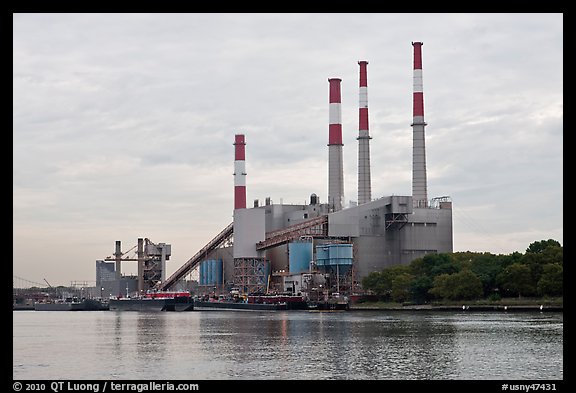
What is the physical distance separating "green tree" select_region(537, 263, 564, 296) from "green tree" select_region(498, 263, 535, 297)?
1877mm

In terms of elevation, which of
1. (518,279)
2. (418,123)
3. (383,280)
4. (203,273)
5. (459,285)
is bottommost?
(459,285)

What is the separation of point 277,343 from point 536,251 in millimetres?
52658

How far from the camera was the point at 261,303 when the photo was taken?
102000 millimetres

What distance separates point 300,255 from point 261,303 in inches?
265

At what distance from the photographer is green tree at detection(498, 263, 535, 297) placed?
8094 centimetres

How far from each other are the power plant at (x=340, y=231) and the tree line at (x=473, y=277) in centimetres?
295

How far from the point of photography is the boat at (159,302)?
11444 cm

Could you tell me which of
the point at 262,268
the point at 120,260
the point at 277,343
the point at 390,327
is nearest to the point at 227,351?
the point at 277,343

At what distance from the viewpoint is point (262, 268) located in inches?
4200

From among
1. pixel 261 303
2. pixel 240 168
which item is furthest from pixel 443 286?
pixel 240 168

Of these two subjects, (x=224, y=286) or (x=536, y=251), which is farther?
(x=224, y=286)

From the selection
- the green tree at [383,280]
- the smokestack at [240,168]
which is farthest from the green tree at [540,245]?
the smokestack at [240,168]

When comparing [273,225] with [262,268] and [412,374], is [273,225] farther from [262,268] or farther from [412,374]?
[412,374]

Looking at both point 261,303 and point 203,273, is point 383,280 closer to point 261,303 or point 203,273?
point 261,303
